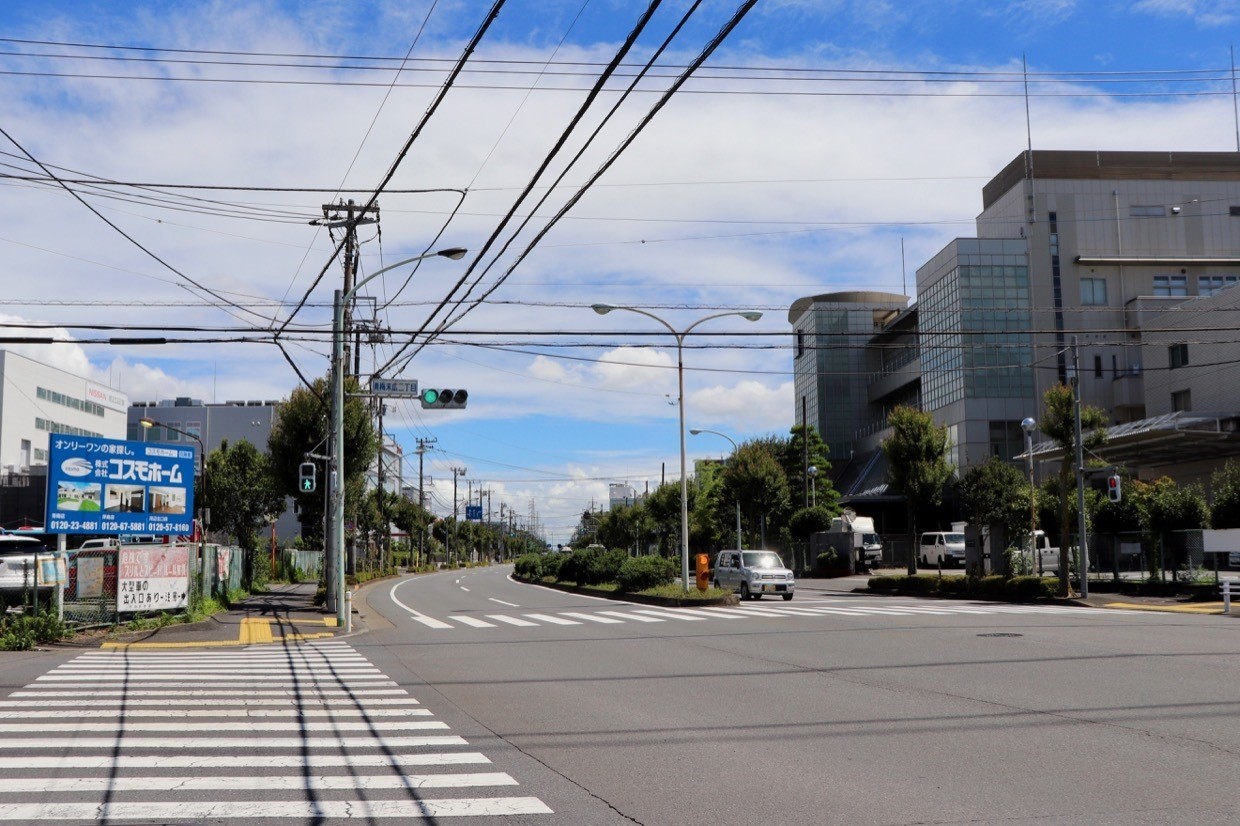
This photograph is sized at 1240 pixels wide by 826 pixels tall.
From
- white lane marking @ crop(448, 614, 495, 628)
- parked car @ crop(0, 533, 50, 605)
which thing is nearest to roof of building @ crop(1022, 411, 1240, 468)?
white lane marking @ crop(448, 614, 495, 628)

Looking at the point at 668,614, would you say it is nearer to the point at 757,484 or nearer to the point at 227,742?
the point at 227,742

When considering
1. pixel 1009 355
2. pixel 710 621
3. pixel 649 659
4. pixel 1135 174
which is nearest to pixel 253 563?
pixel 710 621

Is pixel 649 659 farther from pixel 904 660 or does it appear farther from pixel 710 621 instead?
pixel 710 621

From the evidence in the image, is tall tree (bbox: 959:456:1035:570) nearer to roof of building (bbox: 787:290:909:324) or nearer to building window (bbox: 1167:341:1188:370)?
building window (bbox: 1167:341:1188:370)

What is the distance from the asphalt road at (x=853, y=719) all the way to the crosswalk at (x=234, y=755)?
1.90 feet

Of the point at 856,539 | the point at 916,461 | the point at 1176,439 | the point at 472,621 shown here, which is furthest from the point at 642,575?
the point at 856,539

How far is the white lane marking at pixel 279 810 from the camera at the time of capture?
7.02m

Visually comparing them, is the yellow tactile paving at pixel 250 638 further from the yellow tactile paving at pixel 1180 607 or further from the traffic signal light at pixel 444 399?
the yellow tactile paving at pixel 1180 607

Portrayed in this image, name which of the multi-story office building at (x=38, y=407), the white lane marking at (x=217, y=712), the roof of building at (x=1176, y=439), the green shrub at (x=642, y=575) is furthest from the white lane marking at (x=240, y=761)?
the multi-story office building at (x=38, y=407)

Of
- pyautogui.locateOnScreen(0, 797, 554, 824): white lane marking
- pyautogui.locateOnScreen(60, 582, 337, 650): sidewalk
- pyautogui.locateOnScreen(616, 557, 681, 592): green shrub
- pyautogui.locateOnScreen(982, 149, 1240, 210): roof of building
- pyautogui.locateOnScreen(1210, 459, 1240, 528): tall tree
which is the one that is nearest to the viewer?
pyautogui.locateOnScreen(0, 797, 554, 824): white lane marking

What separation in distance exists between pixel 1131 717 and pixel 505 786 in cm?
633

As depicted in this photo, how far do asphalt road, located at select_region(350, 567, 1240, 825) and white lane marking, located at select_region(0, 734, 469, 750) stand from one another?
65 centimetres

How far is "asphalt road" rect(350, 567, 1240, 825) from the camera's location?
7293mm

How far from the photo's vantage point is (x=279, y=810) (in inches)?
283
